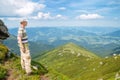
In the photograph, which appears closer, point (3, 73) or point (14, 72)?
point (3, 73)

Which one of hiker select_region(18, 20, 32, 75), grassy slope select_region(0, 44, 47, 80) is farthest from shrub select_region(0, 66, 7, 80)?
hiker select_region(18, 20, 32, 75)

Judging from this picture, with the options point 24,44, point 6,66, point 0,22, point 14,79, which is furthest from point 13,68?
point 0,22

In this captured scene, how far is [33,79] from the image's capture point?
1344 inches

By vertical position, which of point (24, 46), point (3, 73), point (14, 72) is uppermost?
point (24, 46)

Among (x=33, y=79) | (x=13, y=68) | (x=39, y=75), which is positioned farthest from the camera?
(x=13, y=68)

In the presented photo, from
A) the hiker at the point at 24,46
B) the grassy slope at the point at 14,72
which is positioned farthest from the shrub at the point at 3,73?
the hiker at the point at 24,46

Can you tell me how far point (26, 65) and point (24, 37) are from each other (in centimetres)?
376

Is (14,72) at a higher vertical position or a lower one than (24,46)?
lower

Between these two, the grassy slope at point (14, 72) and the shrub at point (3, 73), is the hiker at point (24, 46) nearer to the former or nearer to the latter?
the grassy slope at point (14, 72)

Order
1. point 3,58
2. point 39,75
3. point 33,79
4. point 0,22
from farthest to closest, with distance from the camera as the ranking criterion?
point 0,22, point 3,58, point 39,75, point 33,79

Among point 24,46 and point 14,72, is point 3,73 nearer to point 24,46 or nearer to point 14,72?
point 14,72

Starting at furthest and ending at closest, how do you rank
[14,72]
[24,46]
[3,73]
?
1. [14,72]
2. [3,73]
3. [24,46]

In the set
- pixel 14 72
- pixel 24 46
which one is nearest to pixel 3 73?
pixel 14 72

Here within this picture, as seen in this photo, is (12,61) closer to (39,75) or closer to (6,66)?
(6,66)
